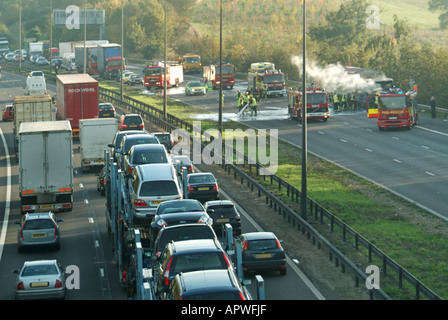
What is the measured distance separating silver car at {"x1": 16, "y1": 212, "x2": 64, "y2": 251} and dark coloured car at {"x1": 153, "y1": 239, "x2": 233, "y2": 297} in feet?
41.4

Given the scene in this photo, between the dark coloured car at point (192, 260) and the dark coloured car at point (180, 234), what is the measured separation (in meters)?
2.41

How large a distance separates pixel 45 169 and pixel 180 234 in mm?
16515

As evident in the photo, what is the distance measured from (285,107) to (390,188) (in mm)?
36233

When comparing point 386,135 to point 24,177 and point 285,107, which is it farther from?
point 24,177

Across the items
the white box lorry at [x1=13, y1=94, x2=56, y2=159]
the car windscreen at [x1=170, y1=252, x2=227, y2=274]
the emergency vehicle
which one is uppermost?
the emergency vehicle

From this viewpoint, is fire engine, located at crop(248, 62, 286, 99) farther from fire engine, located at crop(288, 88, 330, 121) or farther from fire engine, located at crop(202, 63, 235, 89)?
fire engine, located at crop(288, 88, 330, 121)

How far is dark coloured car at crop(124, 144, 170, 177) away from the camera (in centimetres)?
3372

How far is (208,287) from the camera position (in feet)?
52.2

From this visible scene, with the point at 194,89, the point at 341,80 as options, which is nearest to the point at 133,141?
the point at 341,80

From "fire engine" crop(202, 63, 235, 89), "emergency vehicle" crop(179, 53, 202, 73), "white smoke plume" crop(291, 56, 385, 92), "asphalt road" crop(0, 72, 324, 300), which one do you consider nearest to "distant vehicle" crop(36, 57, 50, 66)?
"emergency vehicle" crop(179, 53, 202, 73)

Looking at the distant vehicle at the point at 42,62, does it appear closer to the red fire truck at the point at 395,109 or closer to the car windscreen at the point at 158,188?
the red fire truck at the point at 395,109

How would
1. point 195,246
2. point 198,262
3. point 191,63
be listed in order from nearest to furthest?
point 198,262 → point 195,246 → point 191,63

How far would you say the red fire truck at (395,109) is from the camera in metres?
59.7

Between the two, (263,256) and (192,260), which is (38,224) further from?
(192,260)
